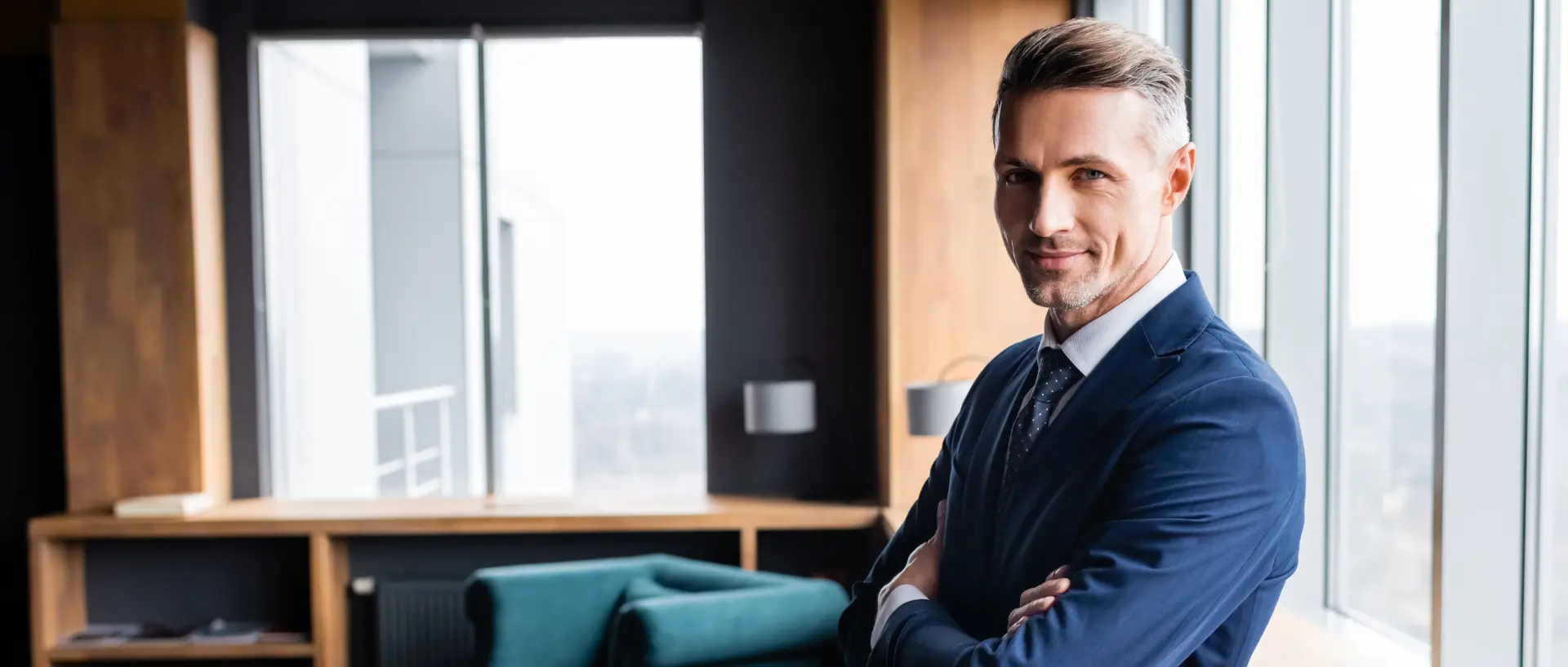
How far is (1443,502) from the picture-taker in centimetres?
158

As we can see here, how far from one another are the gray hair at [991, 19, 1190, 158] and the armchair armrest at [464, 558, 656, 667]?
8.06 ft

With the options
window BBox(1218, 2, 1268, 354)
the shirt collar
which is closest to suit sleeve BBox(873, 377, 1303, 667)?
the shirt collar

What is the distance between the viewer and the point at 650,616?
2.60m

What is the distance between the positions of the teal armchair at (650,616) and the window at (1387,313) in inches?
51.7

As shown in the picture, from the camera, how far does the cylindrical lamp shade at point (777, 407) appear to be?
12.7 ft

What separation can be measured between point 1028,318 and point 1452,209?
2212 mm

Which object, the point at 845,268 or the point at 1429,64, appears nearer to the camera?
the point at 1429,64

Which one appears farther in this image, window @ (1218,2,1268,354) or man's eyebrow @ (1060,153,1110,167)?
window @ (1218,2,1268,354)

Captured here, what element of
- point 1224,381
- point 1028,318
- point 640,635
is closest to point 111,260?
point 640,635

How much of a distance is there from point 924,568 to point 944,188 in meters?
2.61

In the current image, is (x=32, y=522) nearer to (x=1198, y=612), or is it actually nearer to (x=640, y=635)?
(x=640, y=635)

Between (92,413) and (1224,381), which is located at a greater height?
(1224,381)

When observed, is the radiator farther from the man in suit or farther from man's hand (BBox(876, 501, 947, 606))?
the man in suit

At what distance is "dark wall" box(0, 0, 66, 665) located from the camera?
427 centimetres
